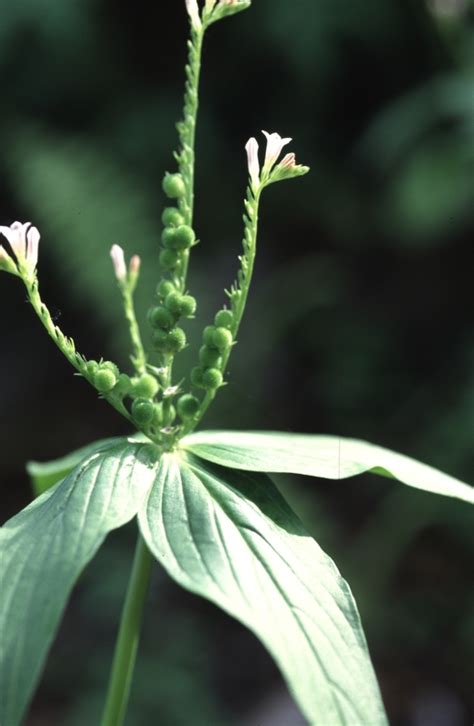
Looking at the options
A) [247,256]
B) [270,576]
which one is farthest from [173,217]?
[270,576]

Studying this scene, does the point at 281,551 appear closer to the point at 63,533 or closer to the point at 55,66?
the point at 63,533

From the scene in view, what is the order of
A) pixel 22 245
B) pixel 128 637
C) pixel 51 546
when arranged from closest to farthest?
pixel 51 546, pixel 22 245, pixel 128 637

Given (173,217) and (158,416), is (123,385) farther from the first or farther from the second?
(173,217)

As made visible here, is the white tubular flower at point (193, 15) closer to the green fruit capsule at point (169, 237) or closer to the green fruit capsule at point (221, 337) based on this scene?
the green fruit capsule at point (169, 237)

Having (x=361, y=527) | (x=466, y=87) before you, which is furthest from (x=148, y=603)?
(x=466, y=87)

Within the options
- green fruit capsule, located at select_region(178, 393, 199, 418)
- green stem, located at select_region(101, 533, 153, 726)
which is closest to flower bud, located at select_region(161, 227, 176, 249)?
green fruit capsule, located at select_region(178, 393, 199, 418)

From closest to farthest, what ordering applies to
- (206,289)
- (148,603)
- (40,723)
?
(40,723) → (148,603) → (206,289)
